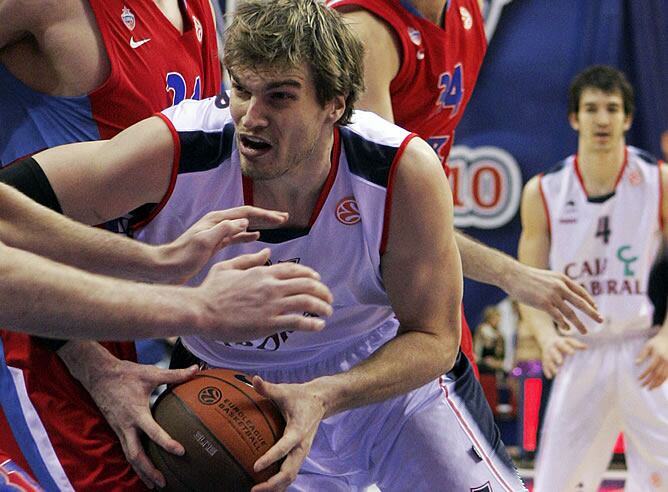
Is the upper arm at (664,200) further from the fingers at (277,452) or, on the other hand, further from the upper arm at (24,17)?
the fingers at (277,452)

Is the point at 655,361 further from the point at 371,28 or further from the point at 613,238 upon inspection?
the point at 371,28

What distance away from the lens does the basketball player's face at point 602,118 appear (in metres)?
6.77

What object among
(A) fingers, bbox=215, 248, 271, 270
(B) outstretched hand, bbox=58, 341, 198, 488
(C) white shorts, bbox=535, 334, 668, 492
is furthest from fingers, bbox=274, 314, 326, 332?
(C) white shorts, bbox=535, 334, 668, 492

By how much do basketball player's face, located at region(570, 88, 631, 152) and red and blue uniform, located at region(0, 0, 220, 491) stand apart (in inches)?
132

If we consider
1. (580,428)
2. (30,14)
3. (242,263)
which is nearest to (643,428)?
(580,428)

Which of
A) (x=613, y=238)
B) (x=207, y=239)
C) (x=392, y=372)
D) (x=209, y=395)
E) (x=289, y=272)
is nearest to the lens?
(x=289, y=272)

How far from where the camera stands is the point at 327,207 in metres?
3.16

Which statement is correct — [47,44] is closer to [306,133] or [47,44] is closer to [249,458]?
[306,133]

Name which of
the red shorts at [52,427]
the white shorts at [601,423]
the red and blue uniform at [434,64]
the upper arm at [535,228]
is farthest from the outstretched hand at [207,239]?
the upper arm at [535,228]

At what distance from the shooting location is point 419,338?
10.2 feet

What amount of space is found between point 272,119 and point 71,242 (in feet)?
1.94

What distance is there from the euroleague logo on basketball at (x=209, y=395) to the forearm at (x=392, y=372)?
246 millimetres

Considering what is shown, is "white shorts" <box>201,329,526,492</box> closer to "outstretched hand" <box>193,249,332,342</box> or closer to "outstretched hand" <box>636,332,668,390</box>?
"outstretched hand" <box>193,249,332,342</box>

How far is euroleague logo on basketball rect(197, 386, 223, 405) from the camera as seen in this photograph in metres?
2.89
